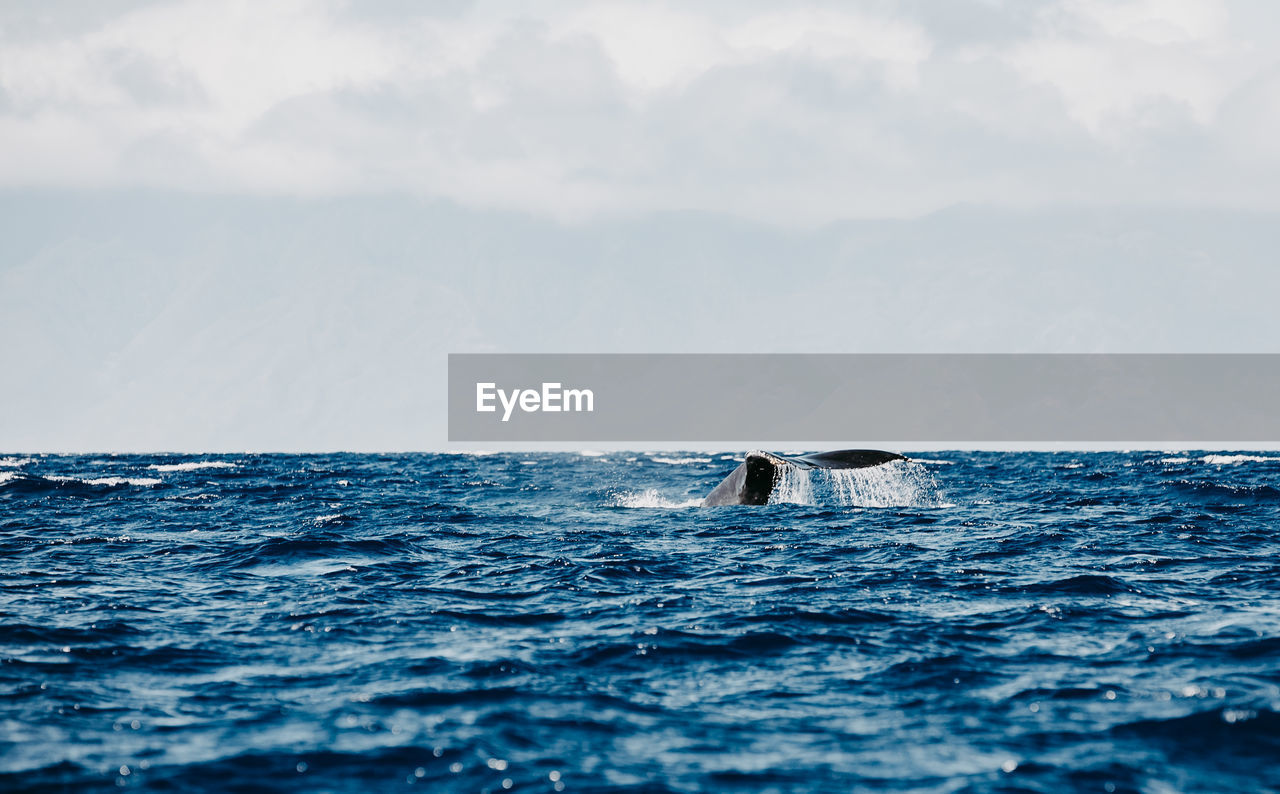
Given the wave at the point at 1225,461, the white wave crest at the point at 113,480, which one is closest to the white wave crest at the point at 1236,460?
the wave at the point at 1225,461

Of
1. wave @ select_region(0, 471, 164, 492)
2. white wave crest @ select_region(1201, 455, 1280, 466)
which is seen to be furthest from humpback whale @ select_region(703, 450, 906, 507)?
white wave crest @ select_region(1201, 455, 1280, 466)

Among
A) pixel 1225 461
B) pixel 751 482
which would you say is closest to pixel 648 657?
pixel 751 482

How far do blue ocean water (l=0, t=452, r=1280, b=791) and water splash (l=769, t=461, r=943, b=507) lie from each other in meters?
5.19

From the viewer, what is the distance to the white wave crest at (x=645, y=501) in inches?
1057

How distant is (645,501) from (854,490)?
5894 millimetres

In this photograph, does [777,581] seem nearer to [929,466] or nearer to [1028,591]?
[1028,591]

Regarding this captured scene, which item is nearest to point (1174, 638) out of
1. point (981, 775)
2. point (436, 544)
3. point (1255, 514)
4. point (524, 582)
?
point (981, 775)

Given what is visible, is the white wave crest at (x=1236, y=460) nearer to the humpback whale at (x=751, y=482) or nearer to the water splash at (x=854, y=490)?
the water splash at (x=854, y=490)

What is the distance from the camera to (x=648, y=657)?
401 inches

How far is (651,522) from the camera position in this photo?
22141 mm

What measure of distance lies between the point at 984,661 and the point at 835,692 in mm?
1646

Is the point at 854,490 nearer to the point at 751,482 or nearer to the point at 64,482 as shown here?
the point at 751,482

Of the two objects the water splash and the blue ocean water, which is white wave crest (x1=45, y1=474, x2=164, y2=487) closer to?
the blue ocean water

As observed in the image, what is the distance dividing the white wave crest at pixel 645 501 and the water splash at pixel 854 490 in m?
2.14
